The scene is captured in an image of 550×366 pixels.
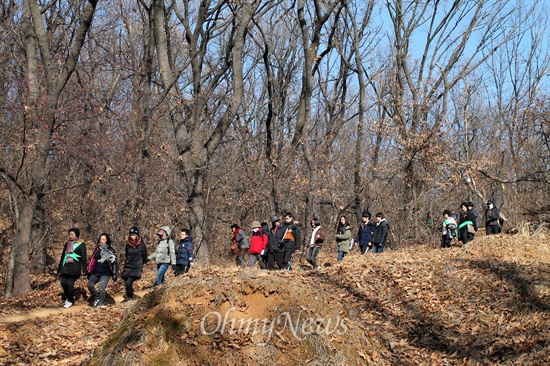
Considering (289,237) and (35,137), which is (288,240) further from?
(35,137)

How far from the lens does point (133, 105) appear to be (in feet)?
54.6

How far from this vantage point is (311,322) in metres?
7.48

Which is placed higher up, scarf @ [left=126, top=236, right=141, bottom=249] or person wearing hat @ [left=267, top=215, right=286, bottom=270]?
scarf @ [left=126, top=236, right=141, bottom=249]

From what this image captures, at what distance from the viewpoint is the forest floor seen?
7.16 m

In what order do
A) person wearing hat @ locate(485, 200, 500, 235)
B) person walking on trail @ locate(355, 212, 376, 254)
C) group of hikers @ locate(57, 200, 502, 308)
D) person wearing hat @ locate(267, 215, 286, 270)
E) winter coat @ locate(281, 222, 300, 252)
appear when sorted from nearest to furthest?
group of hikers @ locate(57, 200, 502, 308) < winter coat @ locate(281, 222, 300, 252) < person wearing hat @ locate(267, 215, 286, 270) < person walking on trail @ locate(355, 212, 376, 254) < person wearing hat @ locate(485, 200, 500, 235)

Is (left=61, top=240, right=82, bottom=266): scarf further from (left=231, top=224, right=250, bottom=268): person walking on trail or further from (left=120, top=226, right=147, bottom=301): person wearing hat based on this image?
(left=231, top=224, right=250, bottom=268): person walking on trail

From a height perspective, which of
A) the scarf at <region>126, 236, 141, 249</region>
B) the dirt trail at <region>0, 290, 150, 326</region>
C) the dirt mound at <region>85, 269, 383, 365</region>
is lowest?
the dirt trail at <region>0, 290, 150, 326</region>

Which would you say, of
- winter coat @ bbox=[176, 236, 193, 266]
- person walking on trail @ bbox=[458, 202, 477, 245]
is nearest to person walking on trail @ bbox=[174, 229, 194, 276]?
winter coat @ bbox=[176, 236, 193, 266]

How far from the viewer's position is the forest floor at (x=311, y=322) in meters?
7.16

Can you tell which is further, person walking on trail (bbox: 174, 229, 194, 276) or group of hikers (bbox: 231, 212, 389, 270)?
group of hikers (bbox: 231, 212, 389, 270)

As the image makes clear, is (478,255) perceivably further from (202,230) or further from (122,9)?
(122,9)

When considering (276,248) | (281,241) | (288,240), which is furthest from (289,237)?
(276,248)

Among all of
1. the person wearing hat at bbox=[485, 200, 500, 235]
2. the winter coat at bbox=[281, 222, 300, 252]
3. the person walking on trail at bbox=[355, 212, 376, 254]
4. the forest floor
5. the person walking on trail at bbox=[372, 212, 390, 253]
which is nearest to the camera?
the forest floor

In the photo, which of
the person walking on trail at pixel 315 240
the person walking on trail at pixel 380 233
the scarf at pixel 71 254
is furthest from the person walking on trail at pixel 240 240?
the scarf at pixel 71 254
